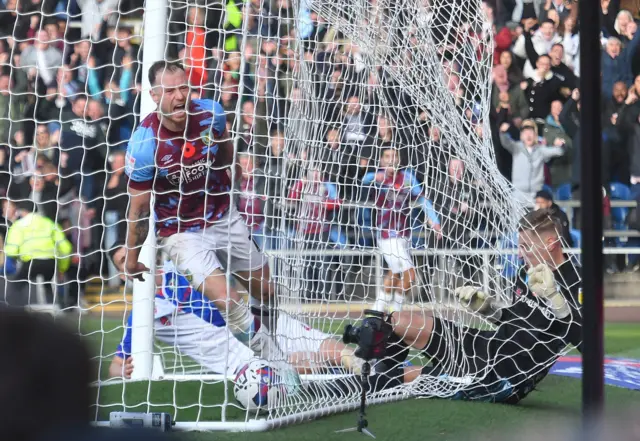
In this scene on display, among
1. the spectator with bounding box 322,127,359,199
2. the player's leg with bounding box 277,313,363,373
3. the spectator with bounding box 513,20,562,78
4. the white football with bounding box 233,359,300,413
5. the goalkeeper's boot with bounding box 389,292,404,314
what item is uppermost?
the spectator with bounding box 513,20,562,78

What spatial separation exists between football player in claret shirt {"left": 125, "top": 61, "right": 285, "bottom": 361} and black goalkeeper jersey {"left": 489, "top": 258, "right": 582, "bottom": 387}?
45.9 inches

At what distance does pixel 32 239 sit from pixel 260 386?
7.58 ft

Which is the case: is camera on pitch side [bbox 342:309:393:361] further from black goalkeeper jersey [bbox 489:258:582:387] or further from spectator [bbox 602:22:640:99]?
spectator [bbox 602:22:640:99]

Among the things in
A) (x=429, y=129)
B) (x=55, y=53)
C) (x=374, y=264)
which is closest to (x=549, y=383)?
(x=374, y=264)

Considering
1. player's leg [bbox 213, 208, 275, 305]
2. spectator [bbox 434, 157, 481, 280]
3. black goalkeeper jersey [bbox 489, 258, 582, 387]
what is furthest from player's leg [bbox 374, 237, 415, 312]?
player's leg [bbox 213, 208, 275, 305]

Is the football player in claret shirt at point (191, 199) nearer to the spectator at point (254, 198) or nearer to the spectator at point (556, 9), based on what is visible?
the spectator at point (254, 198)

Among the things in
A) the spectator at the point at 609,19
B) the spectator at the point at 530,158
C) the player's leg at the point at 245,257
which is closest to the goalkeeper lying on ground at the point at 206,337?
the player's leg at the point at 245,257

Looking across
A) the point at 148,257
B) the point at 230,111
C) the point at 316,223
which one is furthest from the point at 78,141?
the point at 316,223

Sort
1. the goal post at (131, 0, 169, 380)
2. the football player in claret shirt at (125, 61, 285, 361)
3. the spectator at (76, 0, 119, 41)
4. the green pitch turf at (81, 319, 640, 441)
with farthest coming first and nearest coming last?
the spectator at (76, 0, 119, 41) < the goal post at (131, 0, 169, 380) < the football player in claret shirt at (125, 61, 285, 361) < the green pitch turf at (81, 319, 640, 441)

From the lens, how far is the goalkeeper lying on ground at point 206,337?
4.77 metres

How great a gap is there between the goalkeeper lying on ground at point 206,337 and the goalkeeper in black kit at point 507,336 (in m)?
0.28

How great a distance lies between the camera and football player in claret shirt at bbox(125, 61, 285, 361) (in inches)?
184

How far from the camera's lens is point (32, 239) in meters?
5.98

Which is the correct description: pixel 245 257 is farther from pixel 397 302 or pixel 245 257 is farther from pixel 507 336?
pixel 507 336
